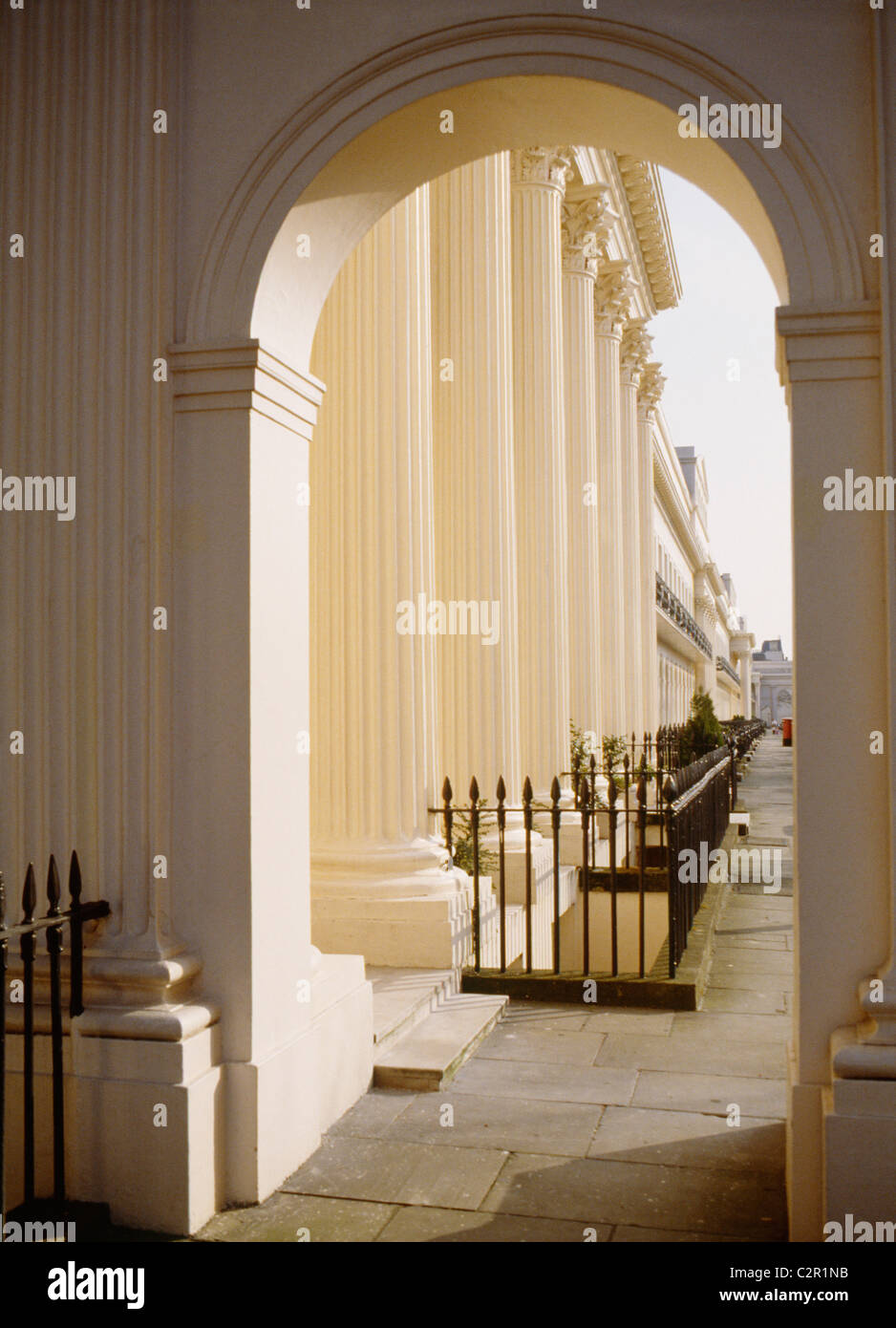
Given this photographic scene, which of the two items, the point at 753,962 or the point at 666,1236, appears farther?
the point at 753,962

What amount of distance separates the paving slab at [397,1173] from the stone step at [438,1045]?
69 cm

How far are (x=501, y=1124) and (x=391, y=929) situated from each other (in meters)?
2.22

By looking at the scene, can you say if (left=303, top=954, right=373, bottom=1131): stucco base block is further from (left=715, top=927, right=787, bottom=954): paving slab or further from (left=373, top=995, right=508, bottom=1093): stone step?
(left=715, top=927, right=787, bottom=954): paving slab

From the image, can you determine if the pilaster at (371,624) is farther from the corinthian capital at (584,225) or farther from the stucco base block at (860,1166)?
the corinthian capital at (584,225)

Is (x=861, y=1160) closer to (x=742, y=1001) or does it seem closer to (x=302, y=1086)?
(x=302, y=1086)

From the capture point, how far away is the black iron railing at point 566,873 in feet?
24.1

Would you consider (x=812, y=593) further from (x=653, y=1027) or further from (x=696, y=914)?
(x=696, y=914)

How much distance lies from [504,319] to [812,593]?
21.6ft

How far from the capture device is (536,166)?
1261 centimetres

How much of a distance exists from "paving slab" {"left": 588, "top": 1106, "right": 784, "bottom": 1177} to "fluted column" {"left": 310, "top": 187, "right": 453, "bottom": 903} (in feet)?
8.05

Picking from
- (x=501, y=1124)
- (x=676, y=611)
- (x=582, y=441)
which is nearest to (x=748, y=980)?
(x=501, y=1124)

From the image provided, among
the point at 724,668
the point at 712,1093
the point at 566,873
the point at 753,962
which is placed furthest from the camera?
the point at 724,668

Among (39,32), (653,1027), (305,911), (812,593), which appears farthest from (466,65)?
(653,1027)
